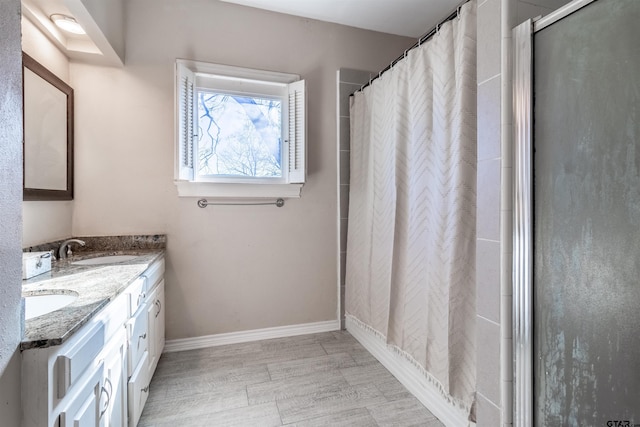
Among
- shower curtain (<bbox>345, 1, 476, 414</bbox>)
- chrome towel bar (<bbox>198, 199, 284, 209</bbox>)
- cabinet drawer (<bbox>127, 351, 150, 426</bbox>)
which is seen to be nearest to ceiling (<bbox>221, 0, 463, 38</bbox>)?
shower curtain (<bbox>345, 1, 476, 414</bbox>)

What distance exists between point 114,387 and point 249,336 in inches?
54.2

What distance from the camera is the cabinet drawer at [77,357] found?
786mm

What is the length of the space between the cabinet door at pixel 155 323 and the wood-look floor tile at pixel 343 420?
3.14ft

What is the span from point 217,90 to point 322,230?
1454 mm

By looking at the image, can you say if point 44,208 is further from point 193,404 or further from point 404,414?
point 404,414

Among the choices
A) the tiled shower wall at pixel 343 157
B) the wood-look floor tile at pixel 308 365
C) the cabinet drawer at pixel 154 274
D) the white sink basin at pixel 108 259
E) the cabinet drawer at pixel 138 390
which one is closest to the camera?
the cabinet drawer at pixel 138 390

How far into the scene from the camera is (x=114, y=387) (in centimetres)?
118

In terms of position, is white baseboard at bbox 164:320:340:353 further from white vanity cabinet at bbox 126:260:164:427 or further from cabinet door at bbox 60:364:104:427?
cabinet door at bbox 60:364:104:427

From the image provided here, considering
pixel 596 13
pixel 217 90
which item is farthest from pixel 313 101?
pixel 596 13

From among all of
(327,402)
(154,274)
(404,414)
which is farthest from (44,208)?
(404,414)

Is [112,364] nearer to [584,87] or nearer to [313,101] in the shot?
[584,87]

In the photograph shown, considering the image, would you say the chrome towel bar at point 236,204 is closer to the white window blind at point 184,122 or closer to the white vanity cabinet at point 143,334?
the white window blind at point 184,122

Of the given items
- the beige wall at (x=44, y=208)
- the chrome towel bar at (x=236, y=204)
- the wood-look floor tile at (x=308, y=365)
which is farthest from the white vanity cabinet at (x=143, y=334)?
the wood-look floor tile at (x=308, y=365)

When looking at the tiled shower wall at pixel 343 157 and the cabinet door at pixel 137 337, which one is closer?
the cabinet door at pixel 137 337
